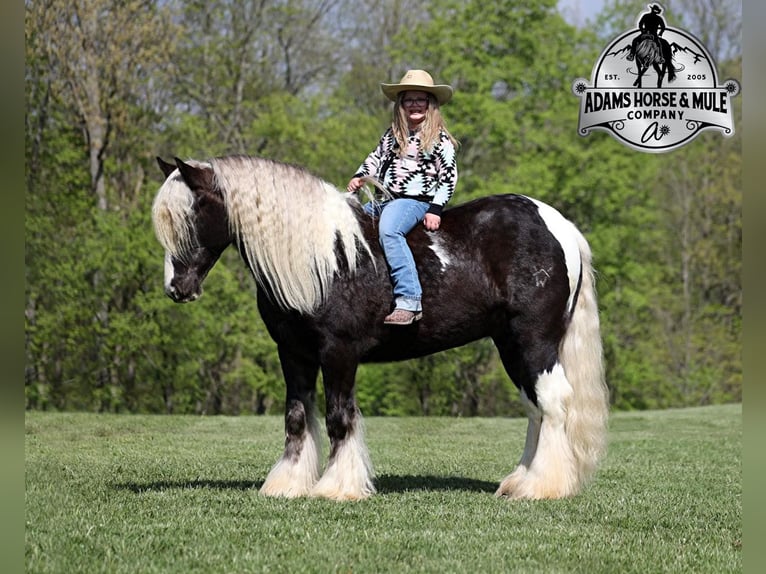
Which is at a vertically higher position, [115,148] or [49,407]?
[115,148]

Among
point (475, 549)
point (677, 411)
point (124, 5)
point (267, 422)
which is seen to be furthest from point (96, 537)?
point (124, 5)

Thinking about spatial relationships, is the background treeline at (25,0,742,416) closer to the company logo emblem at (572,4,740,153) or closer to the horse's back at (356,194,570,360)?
the company logo emblem at (572,4,740,153)

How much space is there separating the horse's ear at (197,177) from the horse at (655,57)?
30.7 ft

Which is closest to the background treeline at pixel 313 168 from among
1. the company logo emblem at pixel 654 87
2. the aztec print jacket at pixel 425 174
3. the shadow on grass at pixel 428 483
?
the company logo emblem at pixel 654 87

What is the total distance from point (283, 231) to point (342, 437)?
1458 mm

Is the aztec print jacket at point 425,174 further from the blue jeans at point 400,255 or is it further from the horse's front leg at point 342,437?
the horse's front leg at point 342,437

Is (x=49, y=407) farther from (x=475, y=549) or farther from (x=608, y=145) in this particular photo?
(x=475, y=549)

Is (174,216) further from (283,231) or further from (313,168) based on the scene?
(313,168)

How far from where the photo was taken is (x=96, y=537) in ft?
16.0

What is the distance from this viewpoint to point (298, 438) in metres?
6.27

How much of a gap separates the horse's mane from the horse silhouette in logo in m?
8.94

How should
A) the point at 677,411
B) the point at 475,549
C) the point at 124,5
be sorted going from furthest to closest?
the point at 124,5 → the point at 677,411 → the point at 475,549

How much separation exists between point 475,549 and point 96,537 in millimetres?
2075

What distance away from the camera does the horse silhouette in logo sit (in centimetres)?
1370
